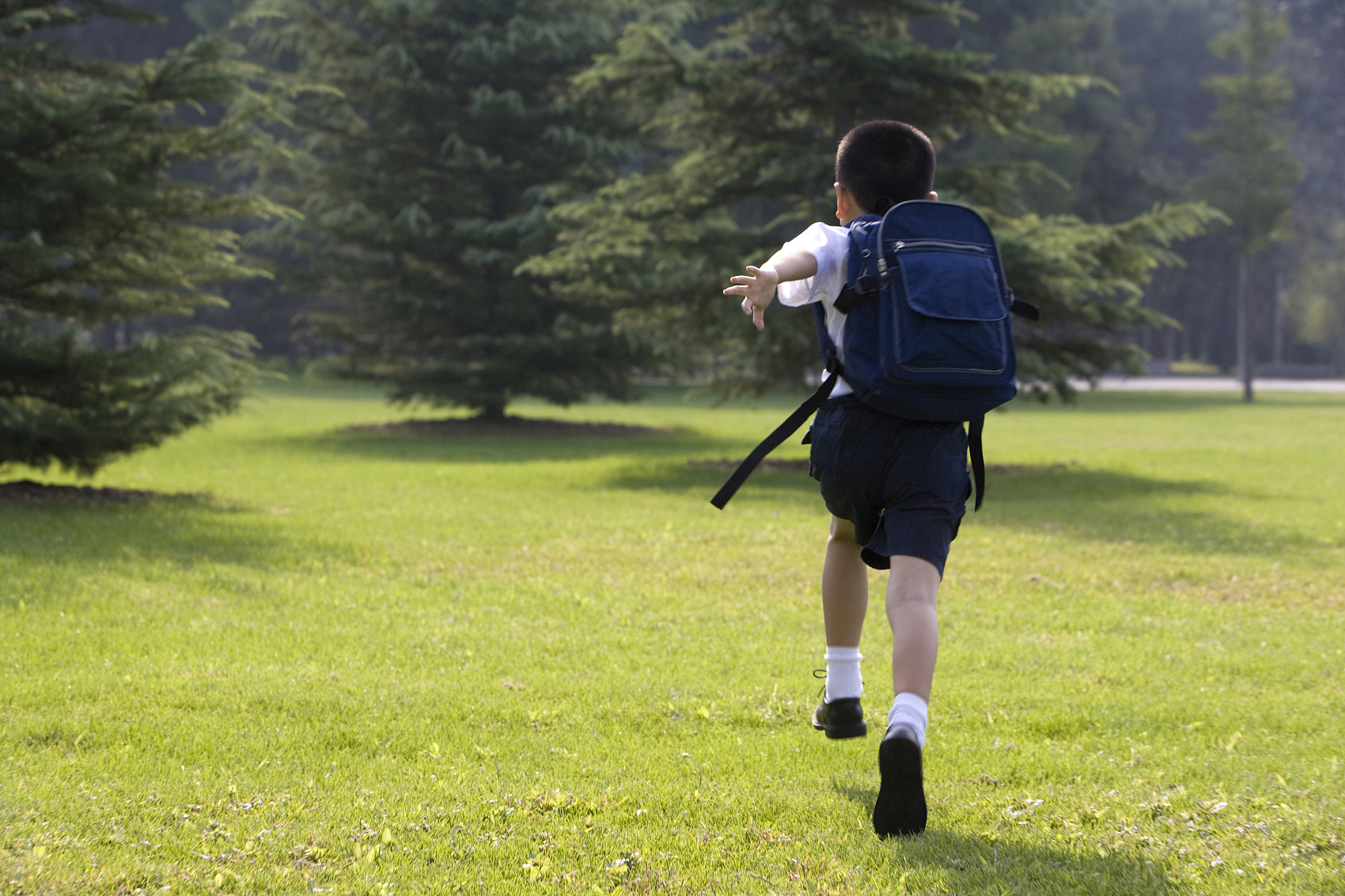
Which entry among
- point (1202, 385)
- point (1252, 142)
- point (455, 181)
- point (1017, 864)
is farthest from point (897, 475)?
point (1202, 385)

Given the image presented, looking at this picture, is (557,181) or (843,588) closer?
(843,588)

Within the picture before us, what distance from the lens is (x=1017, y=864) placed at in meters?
2.98

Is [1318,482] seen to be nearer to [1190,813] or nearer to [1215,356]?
[1190,813]

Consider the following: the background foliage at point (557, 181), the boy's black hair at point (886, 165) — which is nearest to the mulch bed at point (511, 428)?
the background foliage at point (557, 181)

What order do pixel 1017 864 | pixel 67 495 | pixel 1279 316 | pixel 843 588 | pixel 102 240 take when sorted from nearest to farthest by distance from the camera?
pixel 1017 864
pixel 843 588
pixel 102 240
pixel 67 495
pixel 1279 316

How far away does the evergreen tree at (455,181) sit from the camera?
65.9 ft

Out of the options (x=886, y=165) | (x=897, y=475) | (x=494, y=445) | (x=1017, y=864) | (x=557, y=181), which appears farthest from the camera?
(x=557, y=181)

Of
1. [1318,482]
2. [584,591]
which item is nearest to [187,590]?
[584,591]

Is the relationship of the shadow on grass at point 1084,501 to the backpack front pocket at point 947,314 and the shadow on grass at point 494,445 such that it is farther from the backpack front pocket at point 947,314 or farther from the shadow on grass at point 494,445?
the backpack front pocket at point 947,314

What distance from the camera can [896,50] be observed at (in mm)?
13172

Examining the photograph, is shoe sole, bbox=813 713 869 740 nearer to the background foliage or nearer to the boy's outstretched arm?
the boy's outstretched arm

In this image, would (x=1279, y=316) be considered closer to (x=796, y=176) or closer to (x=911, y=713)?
(x=796, y=176)

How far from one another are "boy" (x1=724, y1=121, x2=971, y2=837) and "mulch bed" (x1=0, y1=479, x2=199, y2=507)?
28.1ft

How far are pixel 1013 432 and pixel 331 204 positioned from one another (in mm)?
13152
